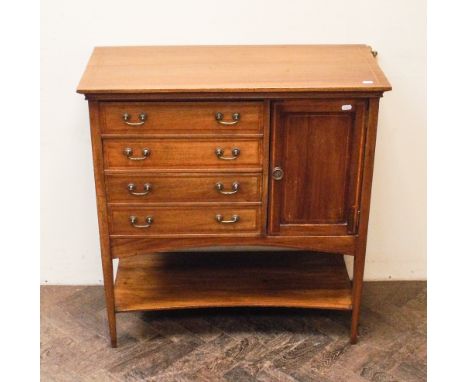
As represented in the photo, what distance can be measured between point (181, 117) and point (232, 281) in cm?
83

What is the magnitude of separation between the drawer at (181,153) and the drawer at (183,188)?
0.14 ft

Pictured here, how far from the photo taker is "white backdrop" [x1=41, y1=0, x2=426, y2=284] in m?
2.92

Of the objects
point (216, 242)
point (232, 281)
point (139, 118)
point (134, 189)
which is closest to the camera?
point (139, 118)

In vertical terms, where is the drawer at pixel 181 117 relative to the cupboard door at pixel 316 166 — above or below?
above

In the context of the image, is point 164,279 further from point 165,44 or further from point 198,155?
point 165,44

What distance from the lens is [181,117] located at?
2.54 metres

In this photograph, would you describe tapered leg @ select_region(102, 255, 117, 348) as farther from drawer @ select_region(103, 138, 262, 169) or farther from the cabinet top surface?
the cabinet top surface

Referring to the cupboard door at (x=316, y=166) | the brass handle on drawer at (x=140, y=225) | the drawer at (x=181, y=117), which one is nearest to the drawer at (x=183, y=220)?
the brass handle on drawer at (x=140, y=225)

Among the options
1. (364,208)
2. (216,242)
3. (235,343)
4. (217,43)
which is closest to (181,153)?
(216,242)

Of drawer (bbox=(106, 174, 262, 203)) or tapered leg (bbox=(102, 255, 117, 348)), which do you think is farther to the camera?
tapered leg (bbox=(102, 255, 117, 348))

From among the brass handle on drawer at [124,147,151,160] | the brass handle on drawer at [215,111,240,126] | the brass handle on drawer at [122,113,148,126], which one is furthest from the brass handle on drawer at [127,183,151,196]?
the brass handle on drawer at [215,111,240,126]

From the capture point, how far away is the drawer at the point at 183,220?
2.68 m

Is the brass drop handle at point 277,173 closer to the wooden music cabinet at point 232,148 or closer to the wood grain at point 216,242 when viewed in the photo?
the wooden music cabinet at point 232,148

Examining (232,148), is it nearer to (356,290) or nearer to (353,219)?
(353,219)
